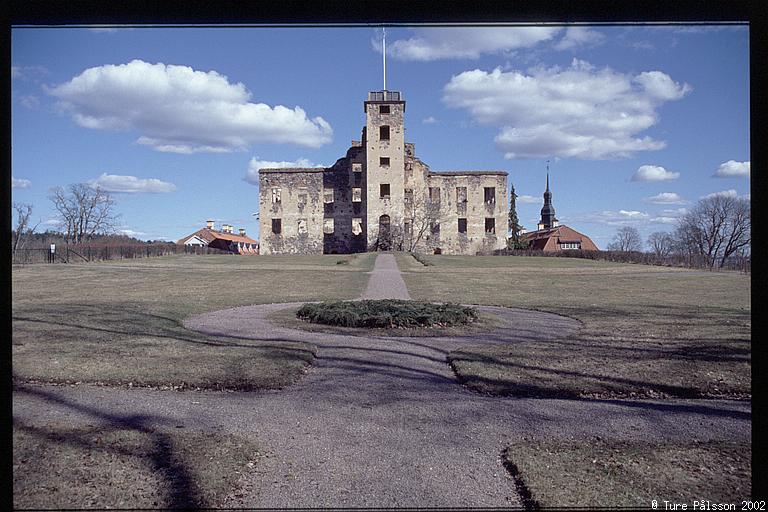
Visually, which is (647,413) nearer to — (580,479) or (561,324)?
(580,479)

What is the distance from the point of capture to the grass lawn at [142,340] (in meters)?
6.83

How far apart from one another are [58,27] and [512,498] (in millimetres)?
3833

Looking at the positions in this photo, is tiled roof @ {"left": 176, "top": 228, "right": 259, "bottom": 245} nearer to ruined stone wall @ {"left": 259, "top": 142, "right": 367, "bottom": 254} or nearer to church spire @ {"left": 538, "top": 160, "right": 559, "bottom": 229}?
ruined stone wall @ {"left": 259, "top": 142, "right": 367, "bottom": 254}

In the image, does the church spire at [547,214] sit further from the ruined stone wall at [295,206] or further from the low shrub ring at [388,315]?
the low shrub ring at [388,315]

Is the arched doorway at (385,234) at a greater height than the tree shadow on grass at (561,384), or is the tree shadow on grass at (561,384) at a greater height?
the arched doorway at (385,234)

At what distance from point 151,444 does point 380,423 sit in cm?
199

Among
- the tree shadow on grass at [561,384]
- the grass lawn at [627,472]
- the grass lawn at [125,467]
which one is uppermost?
the grass lawn at [125,467]

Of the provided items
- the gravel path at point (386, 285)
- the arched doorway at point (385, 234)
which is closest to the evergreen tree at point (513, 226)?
the arched doorway at point (385, 234)

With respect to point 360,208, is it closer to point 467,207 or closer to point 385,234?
point 385,234

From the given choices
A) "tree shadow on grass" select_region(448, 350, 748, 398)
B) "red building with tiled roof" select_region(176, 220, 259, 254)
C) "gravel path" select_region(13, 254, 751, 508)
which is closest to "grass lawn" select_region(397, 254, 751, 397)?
"tree shadow on grass" select_region(448, 350, 748, 398)

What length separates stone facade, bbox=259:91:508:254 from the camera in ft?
169

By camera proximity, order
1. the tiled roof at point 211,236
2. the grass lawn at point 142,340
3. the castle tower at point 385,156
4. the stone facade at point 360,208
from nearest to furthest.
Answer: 1. the grass lawn at point 142,340
2. the castle tower at point 385,156
3. the stone facade at point 360,208
4. the tiled roof at point 211,236

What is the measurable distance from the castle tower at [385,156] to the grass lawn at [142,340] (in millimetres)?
28631
